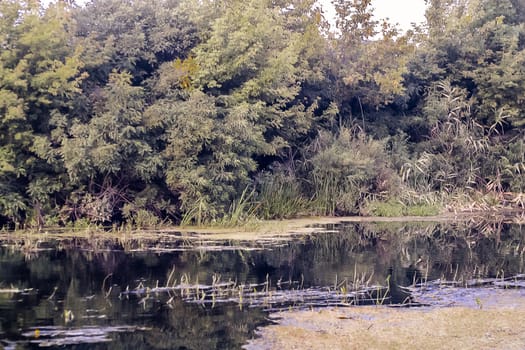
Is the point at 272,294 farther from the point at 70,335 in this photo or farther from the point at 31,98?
the point at 31,98

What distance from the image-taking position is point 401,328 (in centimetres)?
923

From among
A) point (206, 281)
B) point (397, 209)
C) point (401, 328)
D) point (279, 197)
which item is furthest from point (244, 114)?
point (401, 328)

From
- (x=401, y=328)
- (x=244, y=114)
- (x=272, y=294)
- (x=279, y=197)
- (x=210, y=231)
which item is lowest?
(x=401, y=328)

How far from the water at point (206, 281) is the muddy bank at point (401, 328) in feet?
1.48

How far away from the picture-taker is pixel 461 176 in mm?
29469

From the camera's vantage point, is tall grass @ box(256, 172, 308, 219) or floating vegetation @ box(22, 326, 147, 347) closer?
floating vegetation @ box(22, 326, 147, 347)

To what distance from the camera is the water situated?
912cm

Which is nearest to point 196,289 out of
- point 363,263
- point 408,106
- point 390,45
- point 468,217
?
point 363,263

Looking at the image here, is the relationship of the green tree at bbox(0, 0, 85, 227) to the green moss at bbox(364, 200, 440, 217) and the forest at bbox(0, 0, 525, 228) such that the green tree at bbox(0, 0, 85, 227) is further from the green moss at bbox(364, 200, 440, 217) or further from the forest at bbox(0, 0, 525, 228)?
the green moss at bbox(364, 200, 440, 217)

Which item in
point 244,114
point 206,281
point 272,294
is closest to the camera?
point 272,294

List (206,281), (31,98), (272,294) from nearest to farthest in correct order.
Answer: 1. (272,294)
2. (206,281)
3. (31,98)

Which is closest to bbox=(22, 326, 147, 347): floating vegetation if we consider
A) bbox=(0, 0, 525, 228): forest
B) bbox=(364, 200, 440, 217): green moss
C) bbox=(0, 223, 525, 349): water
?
bbox=(0, 223, 525, 349): water

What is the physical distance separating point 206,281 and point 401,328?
4301 mm

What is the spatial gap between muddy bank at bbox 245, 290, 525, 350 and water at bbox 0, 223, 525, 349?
451 millimetres
